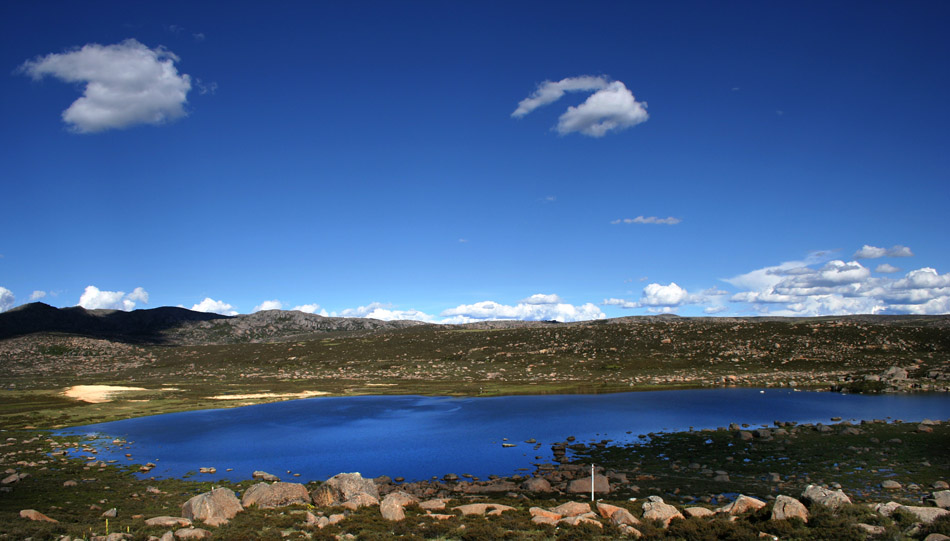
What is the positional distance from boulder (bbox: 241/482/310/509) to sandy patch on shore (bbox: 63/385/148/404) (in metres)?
65.7

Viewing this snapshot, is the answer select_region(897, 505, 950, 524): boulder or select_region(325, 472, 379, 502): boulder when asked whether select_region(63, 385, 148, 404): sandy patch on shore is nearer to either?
select_region(325, 472, 379, 502): boulder

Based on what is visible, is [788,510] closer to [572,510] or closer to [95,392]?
[572,510]

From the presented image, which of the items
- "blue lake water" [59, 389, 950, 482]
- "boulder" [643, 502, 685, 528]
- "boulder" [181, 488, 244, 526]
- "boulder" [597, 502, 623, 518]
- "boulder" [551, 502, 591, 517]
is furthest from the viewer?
"blue lake water" [59, 389, 950, 482]

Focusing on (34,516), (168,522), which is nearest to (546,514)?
(168,522)

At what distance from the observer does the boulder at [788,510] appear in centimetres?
1955

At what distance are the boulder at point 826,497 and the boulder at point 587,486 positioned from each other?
390 inches

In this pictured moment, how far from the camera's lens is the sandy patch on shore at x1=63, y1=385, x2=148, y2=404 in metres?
79.3

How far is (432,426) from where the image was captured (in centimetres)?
5259

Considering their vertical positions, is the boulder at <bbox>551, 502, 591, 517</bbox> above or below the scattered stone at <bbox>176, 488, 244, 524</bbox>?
below

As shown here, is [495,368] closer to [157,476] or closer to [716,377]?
[716,377]

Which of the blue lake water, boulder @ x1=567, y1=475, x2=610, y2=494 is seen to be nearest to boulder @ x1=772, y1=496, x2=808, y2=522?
boulder @ x1=567, y1=475, x2=610, y2=494

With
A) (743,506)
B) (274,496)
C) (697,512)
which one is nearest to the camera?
(743,506)

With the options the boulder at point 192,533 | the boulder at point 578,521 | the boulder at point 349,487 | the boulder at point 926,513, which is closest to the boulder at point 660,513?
the boulder at point 578,521

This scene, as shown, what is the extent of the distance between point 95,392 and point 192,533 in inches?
3289
